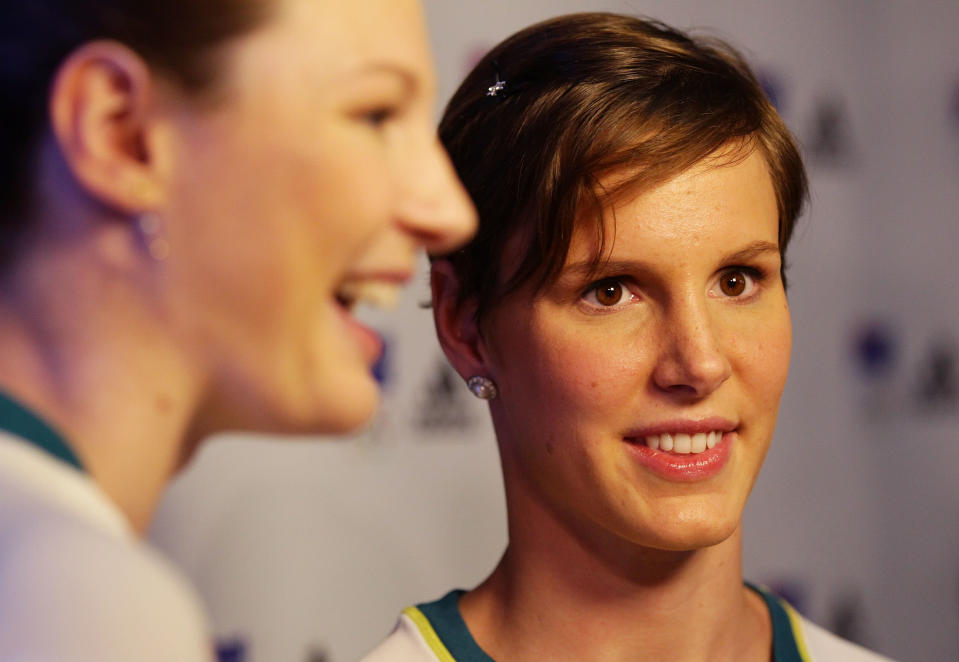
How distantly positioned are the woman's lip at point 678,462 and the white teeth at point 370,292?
14.8 inches

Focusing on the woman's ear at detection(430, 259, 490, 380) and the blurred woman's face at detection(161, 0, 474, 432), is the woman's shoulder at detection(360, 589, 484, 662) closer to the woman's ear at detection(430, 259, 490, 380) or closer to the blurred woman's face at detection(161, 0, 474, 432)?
the woman's ear at detection(430, 259, 490, 380)

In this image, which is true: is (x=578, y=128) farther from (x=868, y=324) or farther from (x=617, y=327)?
(x=868, y=324)

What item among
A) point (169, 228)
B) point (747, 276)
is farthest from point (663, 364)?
point (169, 228)

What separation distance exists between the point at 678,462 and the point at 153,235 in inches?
19.9

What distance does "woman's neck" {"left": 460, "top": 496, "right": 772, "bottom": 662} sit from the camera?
930 mm

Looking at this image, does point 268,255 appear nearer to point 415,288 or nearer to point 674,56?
point 674,56

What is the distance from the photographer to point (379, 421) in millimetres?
1558

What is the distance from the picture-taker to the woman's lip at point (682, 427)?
0.85 metres

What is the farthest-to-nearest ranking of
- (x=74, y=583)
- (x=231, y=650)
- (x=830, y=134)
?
1. (x=830, y=134)
2. (x=231, y=650)
3. (x=74, y=583)

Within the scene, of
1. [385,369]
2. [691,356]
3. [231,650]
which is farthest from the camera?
[385,369]

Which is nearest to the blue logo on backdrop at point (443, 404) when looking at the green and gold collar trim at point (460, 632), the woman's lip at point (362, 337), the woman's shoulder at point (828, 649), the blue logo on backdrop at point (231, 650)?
the blue logo on backdrop at point (231, 650)

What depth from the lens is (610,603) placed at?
933mm

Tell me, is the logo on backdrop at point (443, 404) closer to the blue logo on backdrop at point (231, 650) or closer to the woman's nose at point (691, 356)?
the blue logo on backdrop at point (231, 650)

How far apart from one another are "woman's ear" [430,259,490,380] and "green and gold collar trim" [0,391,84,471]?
523mm
